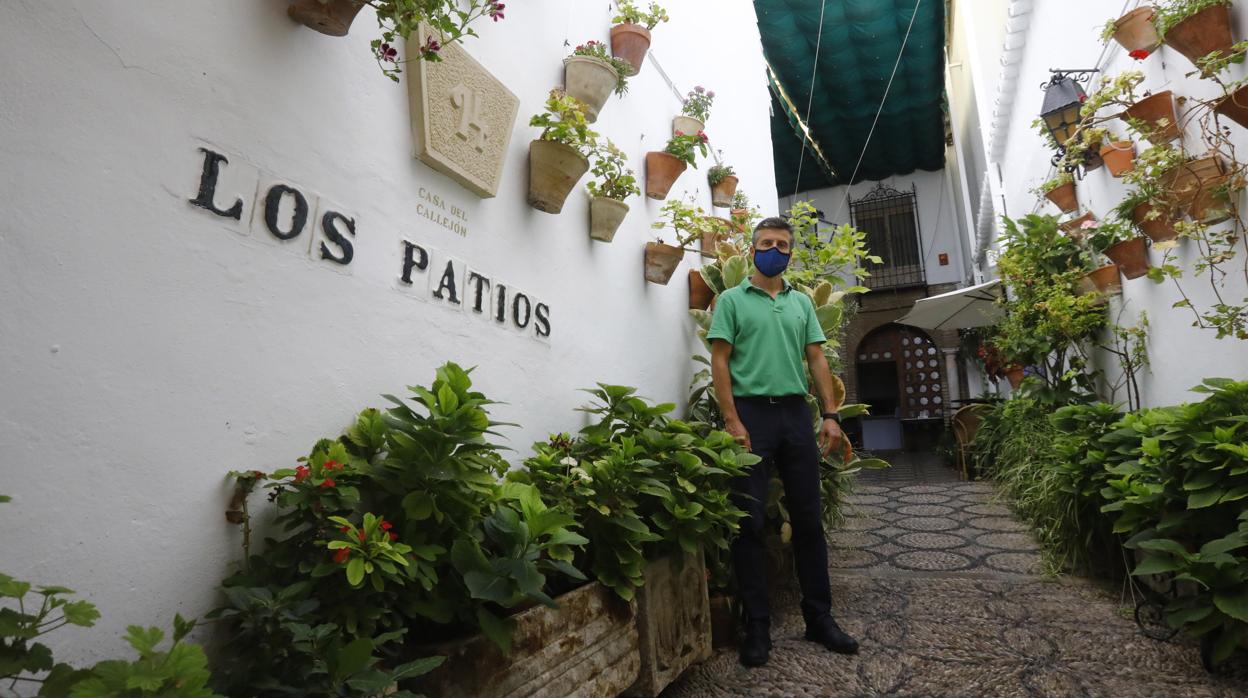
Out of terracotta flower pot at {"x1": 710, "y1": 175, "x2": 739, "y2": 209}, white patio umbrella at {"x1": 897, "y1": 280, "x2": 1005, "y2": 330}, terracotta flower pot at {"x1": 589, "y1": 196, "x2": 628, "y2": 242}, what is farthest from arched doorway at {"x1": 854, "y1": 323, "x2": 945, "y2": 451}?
terracotta flower pot at {"x1": 589, "y1": 196, "x2": 628, "y2": 242}

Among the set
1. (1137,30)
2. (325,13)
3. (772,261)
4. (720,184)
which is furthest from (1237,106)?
(720,184)

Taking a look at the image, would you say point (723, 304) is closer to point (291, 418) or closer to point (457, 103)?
point (457, 103)

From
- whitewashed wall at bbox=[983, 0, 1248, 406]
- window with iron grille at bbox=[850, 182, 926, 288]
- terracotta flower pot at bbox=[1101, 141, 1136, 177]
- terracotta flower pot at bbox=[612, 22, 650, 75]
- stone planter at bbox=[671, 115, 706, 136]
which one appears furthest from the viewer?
window with iron grille at bbox=[850, 182, 926, 288]

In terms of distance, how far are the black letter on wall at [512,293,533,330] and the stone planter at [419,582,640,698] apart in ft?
3.16

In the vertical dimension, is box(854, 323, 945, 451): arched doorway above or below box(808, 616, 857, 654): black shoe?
above

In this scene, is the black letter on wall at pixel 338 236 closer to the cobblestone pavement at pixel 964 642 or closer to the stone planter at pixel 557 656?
the stone planter at pixel 557 656

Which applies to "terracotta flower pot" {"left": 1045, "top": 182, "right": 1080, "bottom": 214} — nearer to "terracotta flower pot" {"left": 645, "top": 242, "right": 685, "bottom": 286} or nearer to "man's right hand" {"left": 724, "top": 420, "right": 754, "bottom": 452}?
"terracotta flower pot" {"left": 645, "top": 242, "right": 685, "bottom": 286}

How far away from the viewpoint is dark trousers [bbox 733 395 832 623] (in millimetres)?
2334

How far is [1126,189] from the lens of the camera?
3488 millimetres

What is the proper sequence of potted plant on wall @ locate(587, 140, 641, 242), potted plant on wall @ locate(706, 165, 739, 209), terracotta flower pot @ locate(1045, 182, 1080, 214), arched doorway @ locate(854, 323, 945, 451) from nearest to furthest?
potted plant on wall @ locate(587, 140, 641, 242) → terracotta flower pot @ locate(1045, 182, 1080, 214) → potted plant on wall @ locate(706, 165, 739, 209) → arched doorway @ locate(854, 323, 945, 451)

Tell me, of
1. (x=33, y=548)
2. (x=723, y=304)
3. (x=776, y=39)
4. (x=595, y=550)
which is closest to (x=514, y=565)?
(x=595, y=550)

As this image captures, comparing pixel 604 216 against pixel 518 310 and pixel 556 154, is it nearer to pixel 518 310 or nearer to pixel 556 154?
pixel 556 154

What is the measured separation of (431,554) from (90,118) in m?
0.99

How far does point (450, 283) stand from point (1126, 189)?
3.62 metres
